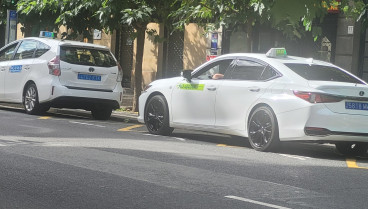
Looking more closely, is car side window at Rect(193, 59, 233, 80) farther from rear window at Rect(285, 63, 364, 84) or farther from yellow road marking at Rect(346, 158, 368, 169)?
yellow road marking at Rect(346, 158, 368, 169)

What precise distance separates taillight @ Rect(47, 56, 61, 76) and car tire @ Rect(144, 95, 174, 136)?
9.92 ft

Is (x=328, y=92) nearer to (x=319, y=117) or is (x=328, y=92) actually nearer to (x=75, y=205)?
(x=319, y=117)

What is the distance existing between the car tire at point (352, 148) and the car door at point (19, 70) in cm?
734

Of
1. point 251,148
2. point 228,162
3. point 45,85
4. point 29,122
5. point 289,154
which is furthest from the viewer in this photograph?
point 45,85

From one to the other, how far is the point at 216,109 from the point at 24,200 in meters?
5.80

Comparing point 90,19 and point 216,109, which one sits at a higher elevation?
point 90,19

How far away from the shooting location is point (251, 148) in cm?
1109

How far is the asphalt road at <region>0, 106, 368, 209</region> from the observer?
19.7 ft

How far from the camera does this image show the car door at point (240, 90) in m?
10.6

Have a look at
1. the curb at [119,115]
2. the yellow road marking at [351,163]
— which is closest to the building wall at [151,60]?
the curb at [119,115]

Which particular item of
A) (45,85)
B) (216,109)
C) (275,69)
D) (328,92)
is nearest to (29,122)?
(45,85)

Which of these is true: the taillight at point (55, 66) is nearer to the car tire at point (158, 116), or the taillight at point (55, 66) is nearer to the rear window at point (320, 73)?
the car tire at point (158, 116)

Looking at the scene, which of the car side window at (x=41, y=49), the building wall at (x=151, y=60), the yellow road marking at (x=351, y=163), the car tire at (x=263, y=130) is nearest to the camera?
the yellow road marking at (x=351, y=163)

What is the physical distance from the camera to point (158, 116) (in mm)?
12352
